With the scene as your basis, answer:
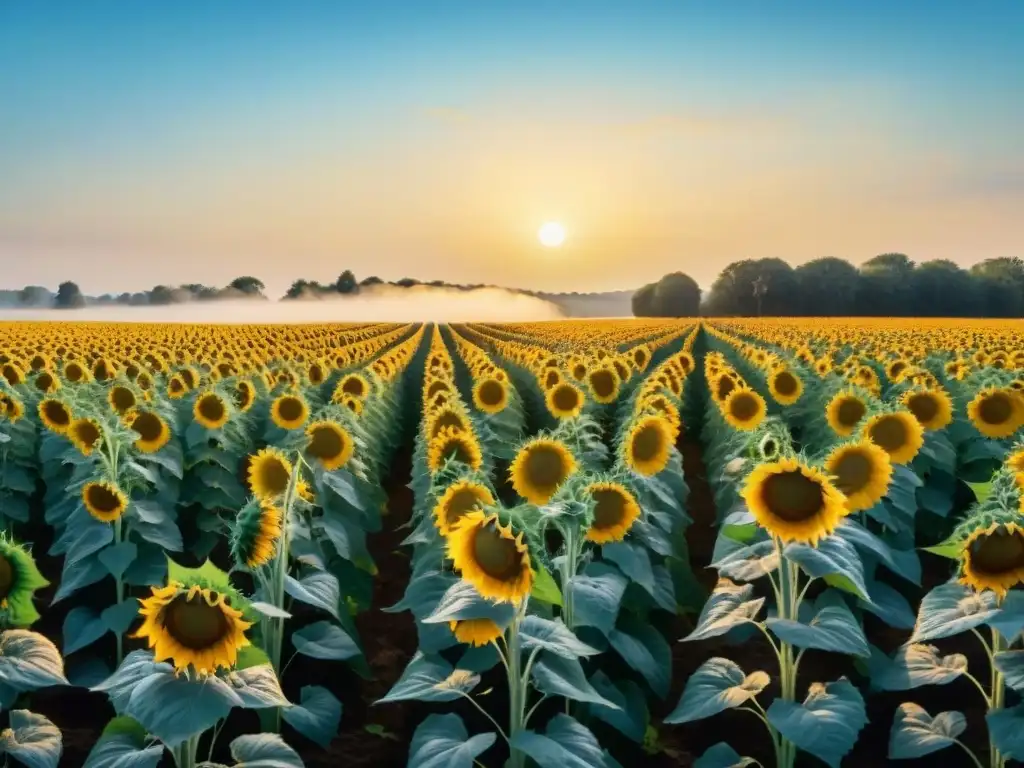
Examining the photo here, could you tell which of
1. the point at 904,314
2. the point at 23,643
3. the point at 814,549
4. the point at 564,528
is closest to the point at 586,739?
the point at 564,528

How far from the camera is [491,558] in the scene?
10.9ft

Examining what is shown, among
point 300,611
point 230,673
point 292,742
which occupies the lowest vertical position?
point 292,742

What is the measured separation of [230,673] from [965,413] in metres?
8.37

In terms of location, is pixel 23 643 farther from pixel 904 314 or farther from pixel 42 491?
pixel 904 314

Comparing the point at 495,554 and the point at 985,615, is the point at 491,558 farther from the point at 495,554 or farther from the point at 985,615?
the point at 985,615

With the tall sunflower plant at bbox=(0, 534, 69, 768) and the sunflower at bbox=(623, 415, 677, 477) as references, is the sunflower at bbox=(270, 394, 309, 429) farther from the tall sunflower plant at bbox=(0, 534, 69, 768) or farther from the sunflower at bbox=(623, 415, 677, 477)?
the tall sunflower plant at bbox=(0, 534, 69, 768)

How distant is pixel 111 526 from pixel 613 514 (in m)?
3.32

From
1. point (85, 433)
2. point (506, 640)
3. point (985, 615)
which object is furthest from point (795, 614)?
point (85, 433)

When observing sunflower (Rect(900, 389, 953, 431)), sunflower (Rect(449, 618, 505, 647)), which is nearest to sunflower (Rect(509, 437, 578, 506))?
sunflower (Rect(449, 618, 505, 647))

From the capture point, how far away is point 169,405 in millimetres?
8547

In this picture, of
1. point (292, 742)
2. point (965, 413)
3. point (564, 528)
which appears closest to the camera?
point (564, 528)

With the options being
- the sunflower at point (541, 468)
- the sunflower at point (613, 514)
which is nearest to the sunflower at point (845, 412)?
the sunflower at point (541, 468)

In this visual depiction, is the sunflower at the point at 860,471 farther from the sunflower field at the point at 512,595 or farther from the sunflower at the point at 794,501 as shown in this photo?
the sunflower at the point at 794,501

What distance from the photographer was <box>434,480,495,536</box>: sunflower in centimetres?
424
